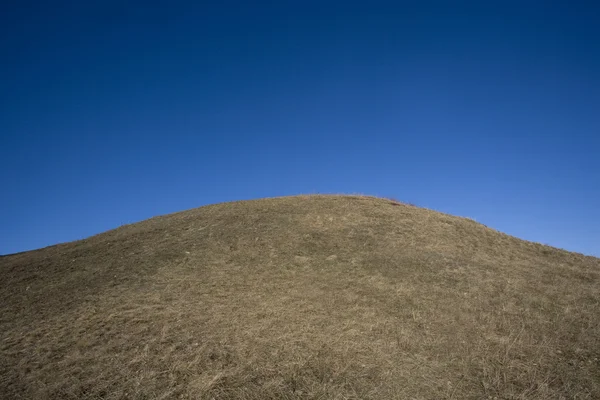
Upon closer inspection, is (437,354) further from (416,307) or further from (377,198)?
(377,198)

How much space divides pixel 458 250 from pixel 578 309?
4748 millimetres

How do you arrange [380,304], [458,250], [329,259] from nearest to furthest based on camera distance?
[380,304] → [329,259] → [458,250]

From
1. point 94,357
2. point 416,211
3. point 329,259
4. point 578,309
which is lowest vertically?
point 94,357

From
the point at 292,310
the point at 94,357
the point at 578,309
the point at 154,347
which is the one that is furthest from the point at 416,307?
the point at 94,357

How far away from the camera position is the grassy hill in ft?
26.4

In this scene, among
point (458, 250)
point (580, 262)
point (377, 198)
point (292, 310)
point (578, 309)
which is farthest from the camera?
point (377, 198)

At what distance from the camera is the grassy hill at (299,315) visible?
8.04 m

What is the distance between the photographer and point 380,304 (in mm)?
11234

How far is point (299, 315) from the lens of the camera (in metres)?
10.3

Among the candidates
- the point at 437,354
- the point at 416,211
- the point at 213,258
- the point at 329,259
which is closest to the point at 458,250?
the point at 416,211

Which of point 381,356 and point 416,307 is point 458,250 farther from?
point 381,356

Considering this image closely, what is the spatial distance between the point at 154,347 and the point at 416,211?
1500 cm

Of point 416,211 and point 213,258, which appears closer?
point 213,258

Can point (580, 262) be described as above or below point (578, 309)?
above
